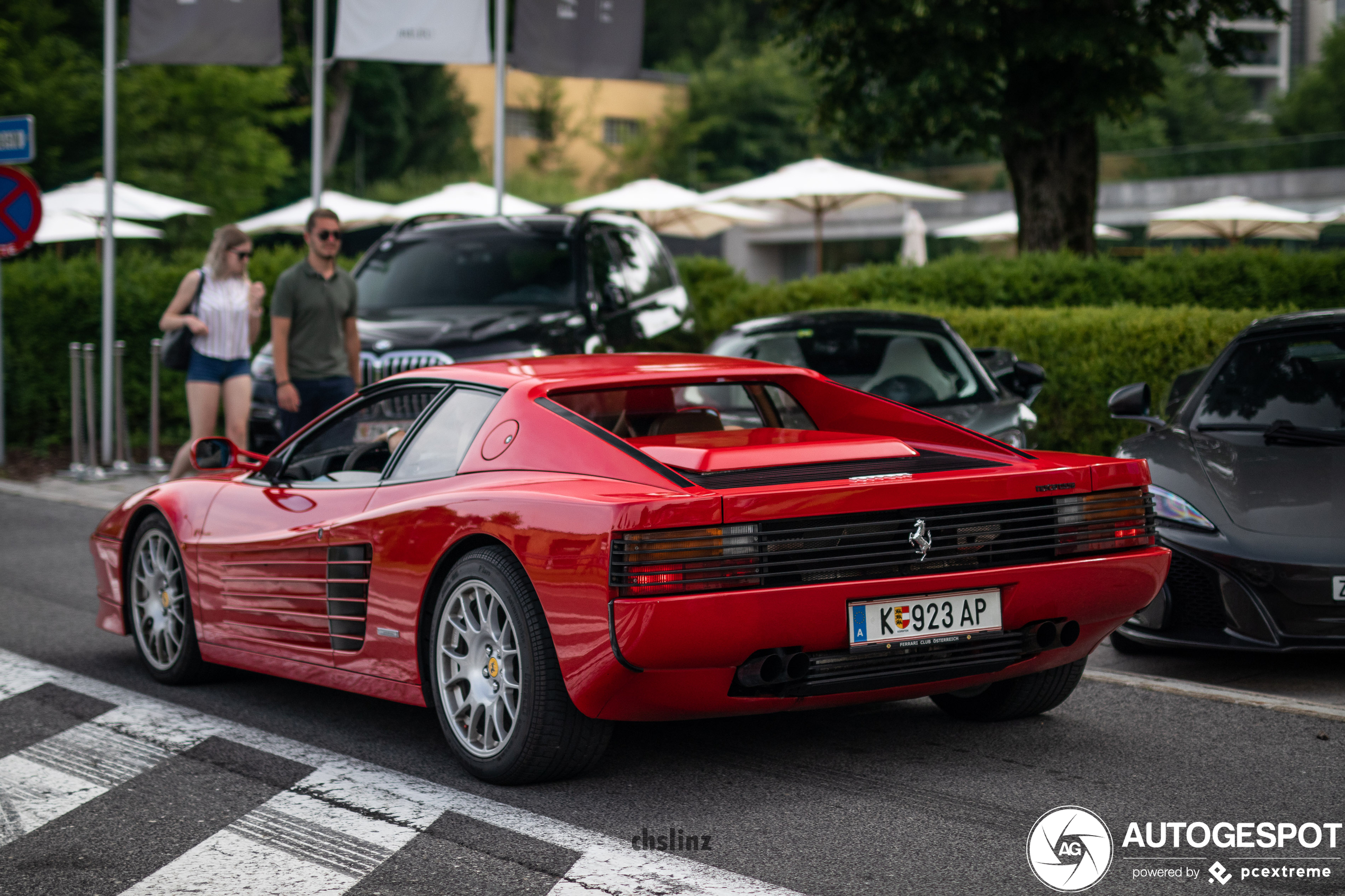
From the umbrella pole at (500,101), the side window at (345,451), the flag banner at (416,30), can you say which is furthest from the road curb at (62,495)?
the side window at (345,451)

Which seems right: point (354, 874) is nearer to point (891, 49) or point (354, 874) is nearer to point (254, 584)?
point (254, 584)

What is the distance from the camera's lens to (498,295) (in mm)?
11688

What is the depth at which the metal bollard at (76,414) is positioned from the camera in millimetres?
14438

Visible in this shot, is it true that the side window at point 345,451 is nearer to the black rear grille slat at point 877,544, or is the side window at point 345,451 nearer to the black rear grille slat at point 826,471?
the black rear grille slat at point 826,471

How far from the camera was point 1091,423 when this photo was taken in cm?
1127

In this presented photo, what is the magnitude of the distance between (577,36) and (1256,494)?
35.7ft

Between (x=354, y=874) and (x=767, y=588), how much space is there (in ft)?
4.25

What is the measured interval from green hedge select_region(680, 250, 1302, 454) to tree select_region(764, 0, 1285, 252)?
4.51 ft

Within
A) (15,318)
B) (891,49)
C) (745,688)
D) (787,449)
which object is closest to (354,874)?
(745,688)

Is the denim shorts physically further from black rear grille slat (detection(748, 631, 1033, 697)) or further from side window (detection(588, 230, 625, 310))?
black rear grille slat (detection(748, 631, 1033, 697))

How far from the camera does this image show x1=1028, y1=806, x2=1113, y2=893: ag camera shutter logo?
3.72 metres

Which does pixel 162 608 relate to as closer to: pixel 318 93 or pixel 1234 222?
pixel 318 93

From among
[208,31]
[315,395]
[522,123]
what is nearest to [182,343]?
[315,395]

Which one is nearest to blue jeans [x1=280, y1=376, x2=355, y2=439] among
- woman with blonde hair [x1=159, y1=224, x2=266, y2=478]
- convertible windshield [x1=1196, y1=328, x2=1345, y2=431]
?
woman with blonde hair [x1=159, y1=224, x2=266, y2=478]
